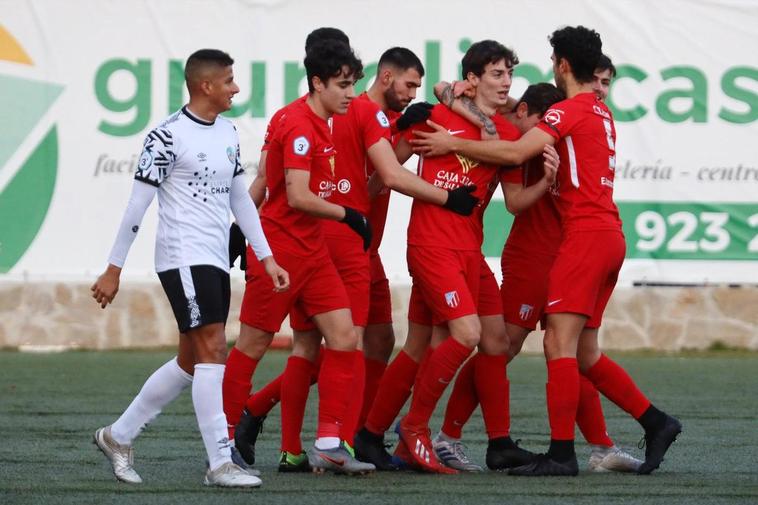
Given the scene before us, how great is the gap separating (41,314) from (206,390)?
7273 mm

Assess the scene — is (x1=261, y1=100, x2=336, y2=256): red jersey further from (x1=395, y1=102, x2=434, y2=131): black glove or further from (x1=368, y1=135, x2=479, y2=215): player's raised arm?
(x1=395, y1=102, x2=434, y2=131): black glove

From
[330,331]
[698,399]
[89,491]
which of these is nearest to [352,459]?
[330,331]

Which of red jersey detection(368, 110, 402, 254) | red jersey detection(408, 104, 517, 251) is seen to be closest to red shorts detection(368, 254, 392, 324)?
red jersey detection(368, 110, 402, 254)

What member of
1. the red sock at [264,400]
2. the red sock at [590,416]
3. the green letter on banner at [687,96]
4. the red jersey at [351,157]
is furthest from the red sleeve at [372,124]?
the green letter on banner at [687,96]

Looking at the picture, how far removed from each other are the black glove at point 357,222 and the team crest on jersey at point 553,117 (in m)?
0.95

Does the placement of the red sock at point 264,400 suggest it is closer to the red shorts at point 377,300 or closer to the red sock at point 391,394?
the red sock at point 391,394

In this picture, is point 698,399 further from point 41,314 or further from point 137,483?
point 41,314

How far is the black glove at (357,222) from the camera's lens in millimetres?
6434

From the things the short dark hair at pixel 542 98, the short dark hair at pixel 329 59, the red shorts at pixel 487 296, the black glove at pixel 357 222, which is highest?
the short dark hair at pixel 329 59

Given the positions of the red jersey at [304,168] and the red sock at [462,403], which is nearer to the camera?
the red jersey at [304,168]

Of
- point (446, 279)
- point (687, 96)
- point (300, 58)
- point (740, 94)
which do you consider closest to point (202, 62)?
point (446, 279)

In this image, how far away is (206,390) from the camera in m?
6.01

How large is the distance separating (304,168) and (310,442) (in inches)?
78.7

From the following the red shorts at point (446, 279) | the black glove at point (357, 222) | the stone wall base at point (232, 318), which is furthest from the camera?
the stone wall base at point (232, 318)
